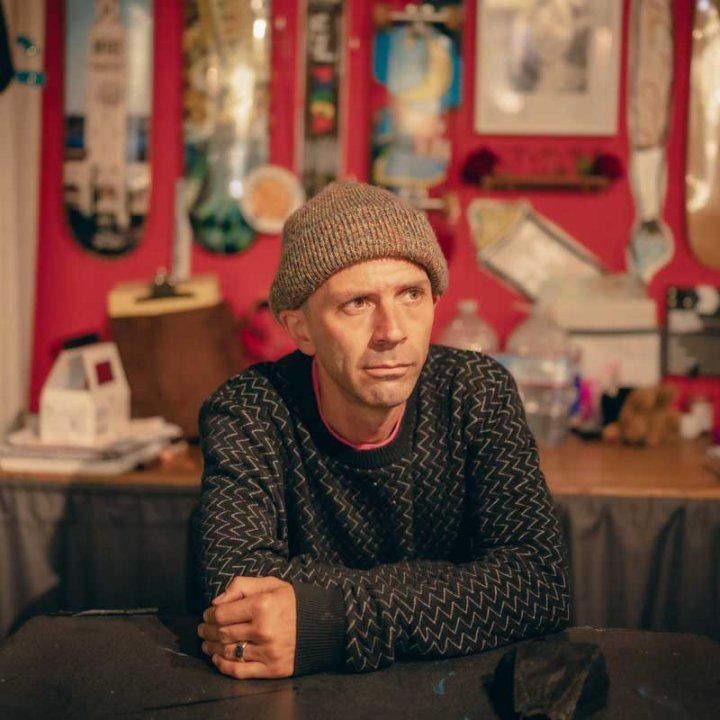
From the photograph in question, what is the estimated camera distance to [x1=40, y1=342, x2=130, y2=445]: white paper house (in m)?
2.48

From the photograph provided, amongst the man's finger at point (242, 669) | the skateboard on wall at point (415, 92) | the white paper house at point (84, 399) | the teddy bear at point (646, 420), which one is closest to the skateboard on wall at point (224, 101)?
the skateboard on wall at point (415, 92)

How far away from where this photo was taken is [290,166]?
2.97 m

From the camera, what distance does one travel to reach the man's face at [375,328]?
138cm

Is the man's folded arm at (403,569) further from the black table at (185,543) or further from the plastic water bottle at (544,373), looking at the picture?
the plastic water bottle at (544,373)

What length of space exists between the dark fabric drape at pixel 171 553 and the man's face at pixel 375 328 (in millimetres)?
996

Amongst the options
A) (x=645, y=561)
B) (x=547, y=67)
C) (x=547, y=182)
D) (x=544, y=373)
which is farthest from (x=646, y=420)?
(x=547, y=67)

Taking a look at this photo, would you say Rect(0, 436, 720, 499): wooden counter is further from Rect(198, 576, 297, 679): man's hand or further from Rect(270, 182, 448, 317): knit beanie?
Rect(198, 576, 297, 679): man's hand

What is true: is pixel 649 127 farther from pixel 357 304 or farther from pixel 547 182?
pixel 357 304

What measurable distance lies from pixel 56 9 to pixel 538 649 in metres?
2.72

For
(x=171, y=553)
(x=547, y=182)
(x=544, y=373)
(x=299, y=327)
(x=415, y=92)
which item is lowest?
(x=171, y=553)

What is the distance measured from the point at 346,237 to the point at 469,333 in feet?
5.36

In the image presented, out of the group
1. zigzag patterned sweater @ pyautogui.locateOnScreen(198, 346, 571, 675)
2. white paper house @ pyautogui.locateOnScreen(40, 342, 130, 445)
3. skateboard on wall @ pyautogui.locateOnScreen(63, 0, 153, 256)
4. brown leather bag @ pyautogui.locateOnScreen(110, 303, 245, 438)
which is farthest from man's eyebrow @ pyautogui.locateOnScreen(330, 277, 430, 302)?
skateboard on wall @ pyautogui.locateOnScreen(63, 0, 153, 256)

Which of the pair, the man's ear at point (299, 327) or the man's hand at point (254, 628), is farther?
the man's ear at point (299, 327)

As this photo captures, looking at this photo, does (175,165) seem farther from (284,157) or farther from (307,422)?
(307,422)
